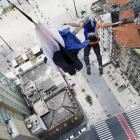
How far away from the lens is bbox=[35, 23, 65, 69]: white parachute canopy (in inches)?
2019

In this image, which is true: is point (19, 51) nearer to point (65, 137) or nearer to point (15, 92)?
point (15, 92)

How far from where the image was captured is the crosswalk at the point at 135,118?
101438 mm

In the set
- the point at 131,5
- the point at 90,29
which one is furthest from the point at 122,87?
the point at 90,29

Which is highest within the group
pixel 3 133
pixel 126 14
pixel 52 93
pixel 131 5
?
pixel 126 14

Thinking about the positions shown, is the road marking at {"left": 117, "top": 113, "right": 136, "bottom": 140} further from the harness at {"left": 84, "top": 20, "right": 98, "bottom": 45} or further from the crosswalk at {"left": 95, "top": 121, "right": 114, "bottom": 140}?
the harness at {"left": 84, "top": 20, "right": 98, "bottom": 45}

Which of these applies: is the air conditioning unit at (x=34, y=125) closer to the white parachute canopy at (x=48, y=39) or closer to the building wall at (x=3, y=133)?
the building wall at (x=3, y=133)

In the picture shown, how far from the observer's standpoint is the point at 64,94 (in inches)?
3969

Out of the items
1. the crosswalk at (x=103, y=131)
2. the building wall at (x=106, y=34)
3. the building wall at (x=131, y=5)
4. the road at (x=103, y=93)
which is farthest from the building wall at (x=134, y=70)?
the building wall at (x=131, y=5)

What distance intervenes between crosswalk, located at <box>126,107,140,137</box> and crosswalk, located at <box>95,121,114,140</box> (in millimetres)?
8110

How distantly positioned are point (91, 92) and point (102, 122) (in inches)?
465

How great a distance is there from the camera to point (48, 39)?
54.0m

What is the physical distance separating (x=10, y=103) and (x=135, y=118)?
4088 centimetres

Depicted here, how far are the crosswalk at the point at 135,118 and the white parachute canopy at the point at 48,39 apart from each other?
176 feet

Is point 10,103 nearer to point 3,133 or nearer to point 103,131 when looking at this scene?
point 3,133
